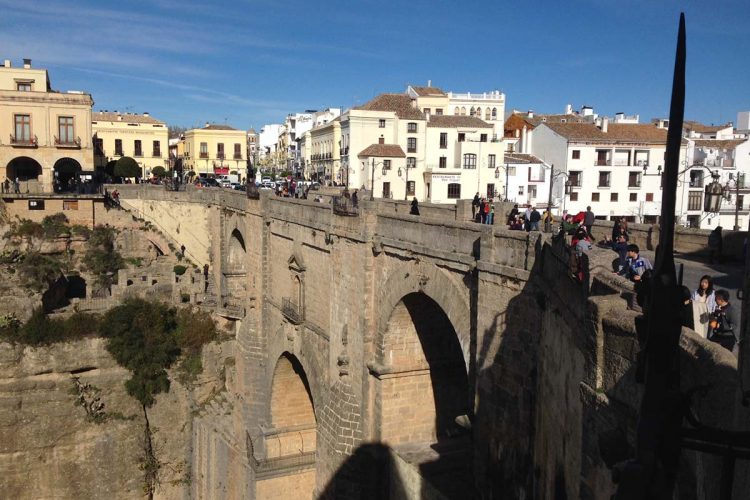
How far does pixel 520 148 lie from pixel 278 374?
94.6ft

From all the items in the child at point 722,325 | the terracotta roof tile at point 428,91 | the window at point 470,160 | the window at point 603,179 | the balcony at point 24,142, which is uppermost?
the terracotta roof tile at point 428,91

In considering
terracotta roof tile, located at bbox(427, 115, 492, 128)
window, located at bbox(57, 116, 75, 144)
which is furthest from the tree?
terracotta roof tile, located at bbox(427, 115, 492, 128)

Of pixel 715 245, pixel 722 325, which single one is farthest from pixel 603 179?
pixel 722 325

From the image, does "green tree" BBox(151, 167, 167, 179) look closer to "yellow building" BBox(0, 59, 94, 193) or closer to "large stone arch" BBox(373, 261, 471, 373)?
"yellow building" BBox(0, 59, 94, 193)

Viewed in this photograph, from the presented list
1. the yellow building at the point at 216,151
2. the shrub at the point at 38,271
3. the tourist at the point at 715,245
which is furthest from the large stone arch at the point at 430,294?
the yellow building at the point at 216,151

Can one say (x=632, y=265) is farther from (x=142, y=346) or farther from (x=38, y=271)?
(x=38, y=271)

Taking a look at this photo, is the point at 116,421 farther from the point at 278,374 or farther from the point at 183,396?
the point at 278,374

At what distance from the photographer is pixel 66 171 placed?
38.7 metres

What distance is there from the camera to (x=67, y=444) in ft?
81.7

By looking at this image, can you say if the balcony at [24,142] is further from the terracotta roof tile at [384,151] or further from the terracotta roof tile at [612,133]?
the terracotta roof tile at [612,133]

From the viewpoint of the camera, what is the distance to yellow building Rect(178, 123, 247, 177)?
176 feet

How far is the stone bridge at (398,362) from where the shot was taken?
8.52 meters

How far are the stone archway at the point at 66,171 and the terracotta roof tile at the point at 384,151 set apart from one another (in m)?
16.7

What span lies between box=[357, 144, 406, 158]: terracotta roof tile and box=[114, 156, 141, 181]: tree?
15125mm
